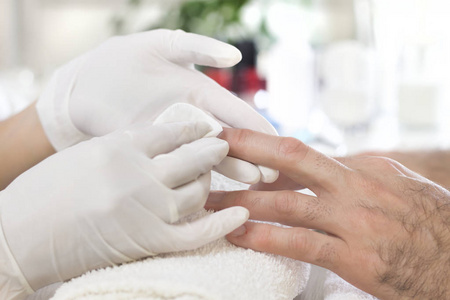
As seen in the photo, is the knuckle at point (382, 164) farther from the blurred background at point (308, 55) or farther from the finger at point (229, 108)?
the blurred background at point (308, 55)

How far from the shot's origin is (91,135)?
91 cm

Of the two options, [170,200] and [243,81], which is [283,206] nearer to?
[170,200]

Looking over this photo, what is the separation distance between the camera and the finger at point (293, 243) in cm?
58

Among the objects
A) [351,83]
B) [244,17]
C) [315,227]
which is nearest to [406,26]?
[351,83]

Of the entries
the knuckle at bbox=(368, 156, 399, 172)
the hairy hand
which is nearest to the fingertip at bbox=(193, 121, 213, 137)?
the knuckle at bbox=(368, 156, 399, 172)

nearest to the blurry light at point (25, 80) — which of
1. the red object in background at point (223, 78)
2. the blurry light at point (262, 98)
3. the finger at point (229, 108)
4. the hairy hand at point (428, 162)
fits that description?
the red object in background at point (223, 78)

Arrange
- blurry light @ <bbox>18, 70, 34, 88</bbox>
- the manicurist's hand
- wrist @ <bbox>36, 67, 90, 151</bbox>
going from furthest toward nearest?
blurry light @ <bbox>18, 70, 34, 88</bbox>, wrist @ <bbox>36, 67, 90, 151</bbox>, the manicurist's hand

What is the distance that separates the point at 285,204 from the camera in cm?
62

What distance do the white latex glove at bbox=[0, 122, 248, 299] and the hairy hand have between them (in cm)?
77

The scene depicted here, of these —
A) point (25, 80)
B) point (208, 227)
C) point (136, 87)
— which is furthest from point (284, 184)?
point (25, 80)

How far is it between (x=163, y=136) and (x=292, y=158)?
0.16 m

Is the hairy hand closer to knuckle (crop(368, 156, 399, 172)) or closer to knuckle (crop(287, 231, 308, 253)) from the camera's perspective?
knuckle (crop(368, 156, 399, 172))

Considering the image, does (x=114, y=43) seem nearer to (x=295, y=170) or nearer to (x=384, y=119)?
(x=295, y=170)

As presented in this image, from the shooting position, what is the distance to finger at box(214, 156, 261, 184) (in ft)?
2.09
